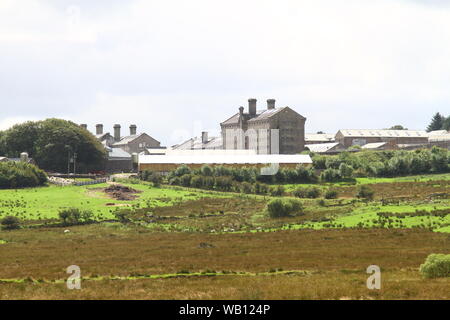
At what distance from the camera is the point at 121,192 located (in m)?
82.1

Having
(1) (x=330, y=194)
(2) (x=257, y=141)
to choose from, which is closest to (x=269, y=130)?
(2) (x=257, y=141)

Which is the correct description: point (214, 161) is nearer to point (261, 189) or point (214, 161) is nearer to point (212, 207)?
point (261, 189)

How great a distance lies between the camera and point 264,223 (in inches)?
2324

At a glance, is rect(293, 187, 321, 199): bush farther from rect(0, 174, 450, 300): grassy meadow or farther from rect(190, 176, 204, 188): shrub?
rect(190, 176, 204, 188): shrub

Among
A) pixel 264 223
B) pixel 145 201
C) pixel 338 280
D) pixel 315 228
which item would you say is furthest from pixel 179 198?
pixel 338 280

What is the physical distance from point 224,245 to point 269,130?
8679cm

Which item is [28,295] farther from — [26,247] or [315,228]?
[315,228]

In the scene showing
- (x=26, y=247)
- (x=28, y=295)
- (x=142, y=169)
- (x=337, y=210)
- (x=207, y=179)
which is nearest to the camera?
(x=28, y=295)

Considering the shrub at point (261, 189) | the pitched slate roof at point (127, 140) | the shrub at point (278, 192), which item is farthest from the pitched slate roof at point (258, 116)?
the shrub at point (278, 192)

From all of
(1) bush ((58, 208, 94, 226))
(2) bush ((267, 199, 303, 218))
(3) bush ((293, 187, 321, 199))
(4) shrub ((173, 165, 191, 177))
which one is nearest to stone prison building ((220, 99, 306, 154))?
(4) shrub ((173, 165, 191, 177))

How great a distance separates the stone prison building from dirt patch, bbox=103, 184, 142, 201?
163 feet

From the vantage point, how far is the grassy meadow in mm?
24594

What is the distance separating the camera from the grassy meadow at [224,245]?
80.7ft
